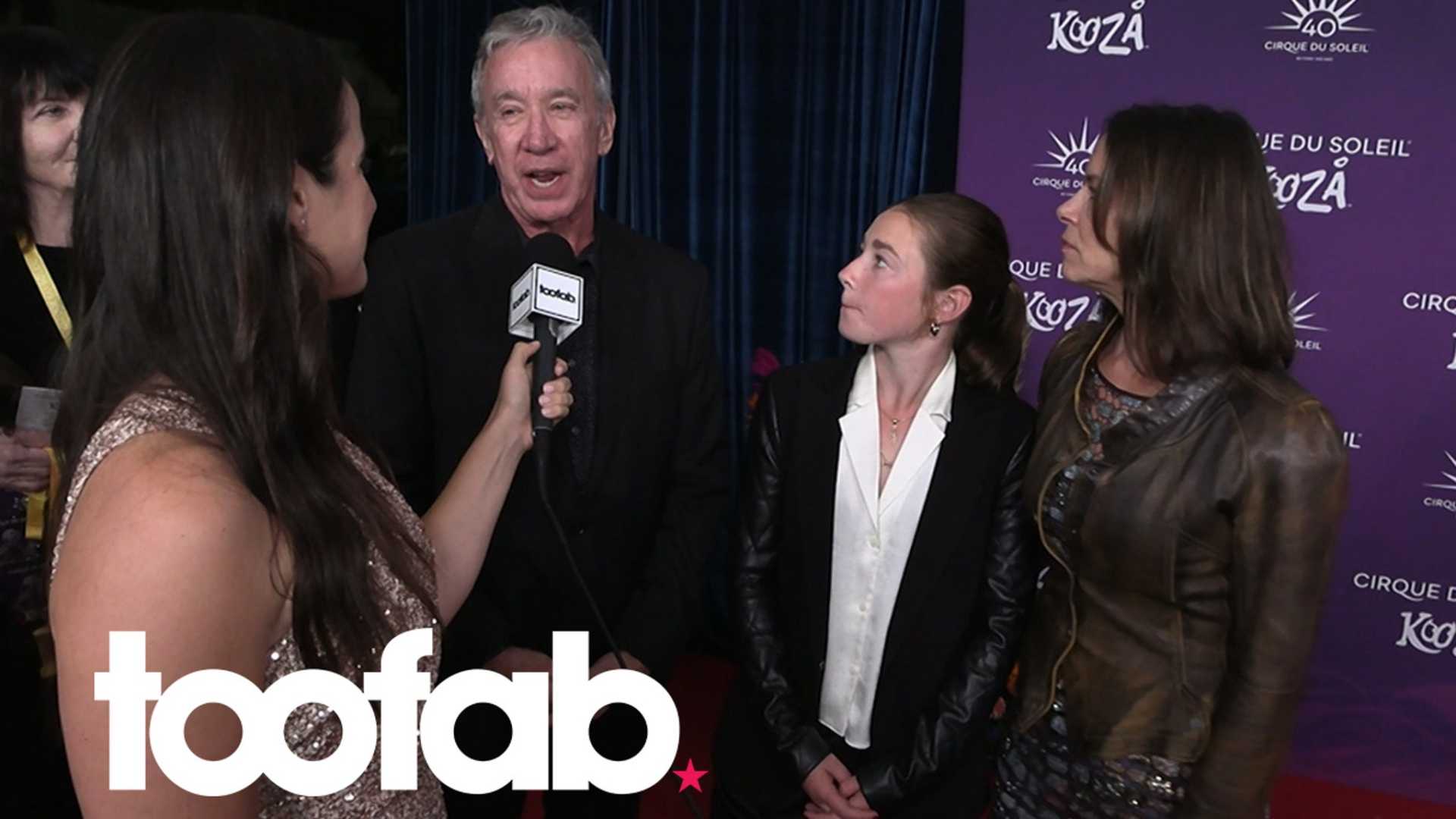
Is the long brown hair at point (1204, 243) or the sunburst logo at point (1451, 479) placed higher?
the long brown hair at point (1204, 243)

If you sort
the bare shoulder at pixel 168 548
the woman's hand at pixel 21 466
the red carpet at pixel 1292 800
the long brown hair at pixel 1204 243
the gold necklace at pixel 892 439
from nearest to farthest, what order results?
the bare shoulder at pixel 168 548
the long brown hair at pixel 1204 243
the woman's hand at pixel 21 466
the gold necklace at pixel 892 439
the red carpet at pixel 1292 800

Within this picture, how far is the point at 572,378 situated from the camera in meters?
1.79

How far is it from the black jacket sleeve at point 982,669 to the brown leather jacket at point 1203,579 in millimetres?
145

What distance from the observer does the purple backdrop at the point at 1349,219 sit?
2.71 m


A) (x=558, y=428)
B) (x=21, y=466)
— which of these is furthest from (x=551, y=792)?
(x=21, y=466)

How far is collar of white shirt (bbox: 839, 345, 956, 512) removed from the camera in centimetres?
175

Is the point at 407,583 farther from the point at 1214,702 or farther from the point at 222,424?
the point at 1214,702

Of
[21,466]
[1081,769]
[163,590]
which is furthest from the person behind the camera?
[21,466]

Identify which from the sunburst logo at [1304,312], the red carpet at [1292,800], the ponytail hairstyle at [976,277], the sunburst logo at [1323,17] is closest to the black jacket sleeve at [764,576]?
the ponytail hairstyle at [976,277]

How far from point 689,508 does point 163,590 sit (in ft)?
3.87

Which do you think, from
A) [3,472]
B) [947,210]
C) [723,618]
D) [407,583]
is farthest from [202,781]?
[723,618]

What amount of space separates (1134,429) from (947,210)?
1.80ft

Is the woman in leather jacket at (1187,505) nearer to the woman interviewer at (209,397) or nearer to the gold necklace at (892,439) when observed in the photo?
the gold necklace at (892,439)

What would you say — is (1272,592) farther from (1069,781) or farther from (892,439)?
(892,439)
